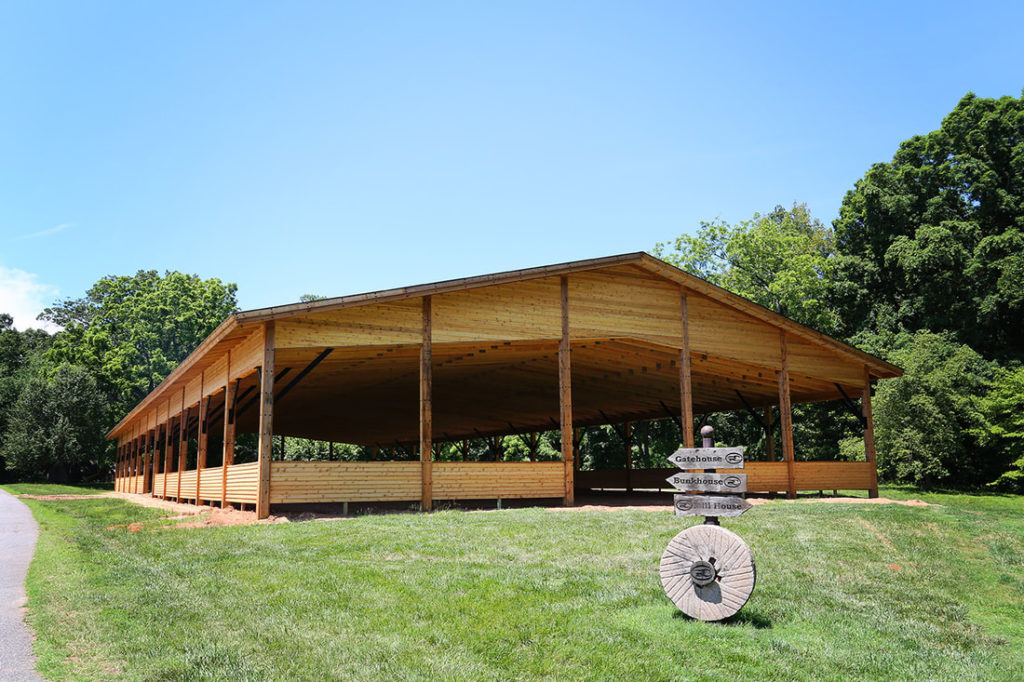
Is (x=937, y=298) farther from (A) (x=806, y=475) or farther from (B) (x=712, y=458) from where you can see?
(B) (x=712, y=458)

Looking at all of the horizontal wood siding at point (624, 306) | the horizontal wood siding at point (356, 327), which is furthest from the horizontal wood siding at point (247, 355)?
the horizontal wood siding at point (624, 306)

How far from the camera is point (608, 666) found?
17.8 feet

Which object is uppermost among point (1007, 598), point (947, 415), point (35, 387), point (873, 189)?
point (873, 189)

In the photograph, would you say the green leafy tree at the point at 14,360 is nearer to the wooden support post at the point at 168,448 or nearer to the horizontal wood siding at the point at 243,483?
the wooden support post at the point at 168,448


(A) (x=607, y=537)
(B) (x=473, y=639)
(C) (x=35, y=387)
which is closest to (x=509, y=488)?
(A) (x=607, y=537)

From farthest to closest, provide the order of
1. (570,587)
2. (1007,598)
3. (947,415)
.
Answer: (947,415) → (1007,598) → (570,587)

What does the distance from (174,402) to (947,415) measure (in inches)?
1234

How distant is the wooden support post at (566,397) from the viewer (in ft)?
58.9

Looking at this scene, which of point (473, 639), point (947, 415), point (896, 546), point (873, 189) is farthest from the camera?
point (873, 189)

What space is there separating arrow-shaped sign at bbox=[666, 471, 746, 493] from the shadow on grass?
112 centimetres

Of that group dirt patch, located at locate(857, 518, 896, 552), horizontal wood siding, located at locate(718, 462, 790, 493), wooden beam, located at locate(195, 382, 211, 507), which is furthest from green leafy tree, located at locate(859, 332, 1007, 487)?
wooden beam, located at locate(195, 382, 211, 507)

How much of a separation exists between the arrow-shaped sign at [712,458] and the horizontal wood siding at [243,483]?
11.0 metres

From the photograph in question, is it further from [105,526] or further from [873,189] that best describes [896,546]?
[873,189]

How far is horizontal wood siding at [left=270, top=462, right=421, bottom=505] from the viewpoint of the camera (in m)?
15.5
